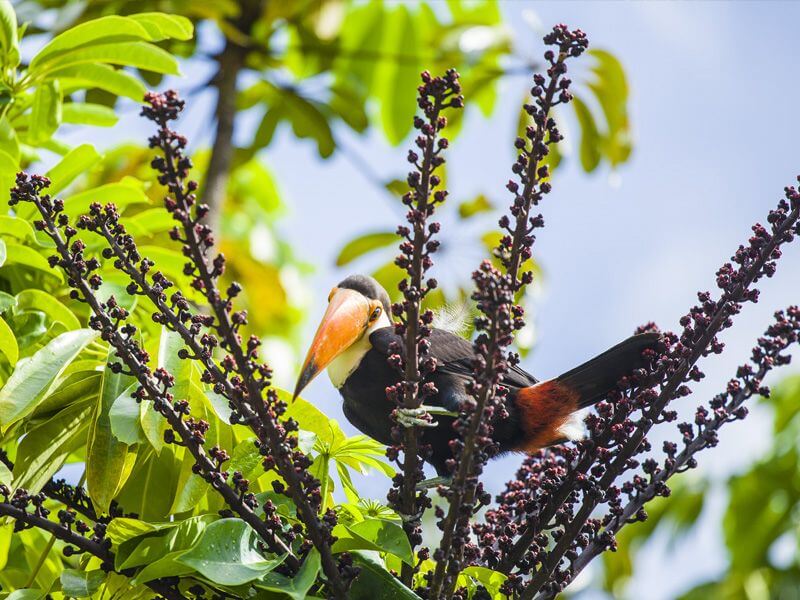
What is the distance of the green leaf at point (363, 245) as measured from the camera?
402cm

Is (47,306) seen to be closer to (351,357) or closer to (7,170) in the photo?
(7,170)

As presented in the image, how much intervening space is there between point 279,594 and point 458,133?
2.98 metres

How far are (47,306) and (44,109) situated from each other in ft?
1.91

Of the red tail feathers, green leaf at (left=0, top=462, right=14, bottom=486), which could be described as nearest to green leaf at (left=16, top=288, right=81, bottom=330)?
green leaf at (left=0, top=462, right=14, bottom=486)

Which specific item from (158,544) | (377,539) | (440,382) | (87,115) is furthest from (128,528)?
(87,115)

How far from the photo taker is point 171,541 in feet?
5.97

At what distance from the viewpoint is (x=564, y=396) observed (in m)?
2.88

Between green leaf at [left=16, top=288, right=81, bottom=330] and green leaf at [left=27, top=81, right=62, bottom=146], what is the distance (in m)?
0.50

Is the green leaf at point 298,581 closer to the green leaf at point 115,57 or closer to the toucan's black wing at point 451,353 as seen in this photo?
the toucan's black wing at point 451,353

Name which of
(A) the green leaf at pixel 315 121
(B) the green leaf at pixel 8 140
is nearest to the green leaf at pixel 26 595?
(B) the green leaf at pixel 8 140

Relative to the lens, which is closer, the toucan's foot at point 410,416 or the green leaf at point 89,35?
the toucan's foot at point 410,416

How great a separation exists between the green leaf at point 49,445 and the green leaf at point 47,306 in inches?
11.7

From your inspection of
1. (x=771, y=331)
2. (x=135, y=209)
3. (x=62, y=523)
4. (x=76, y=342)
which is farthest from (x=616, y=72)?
(x=62, y=523)

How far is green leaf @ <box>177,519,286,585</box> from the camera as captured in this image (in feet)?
5.44
